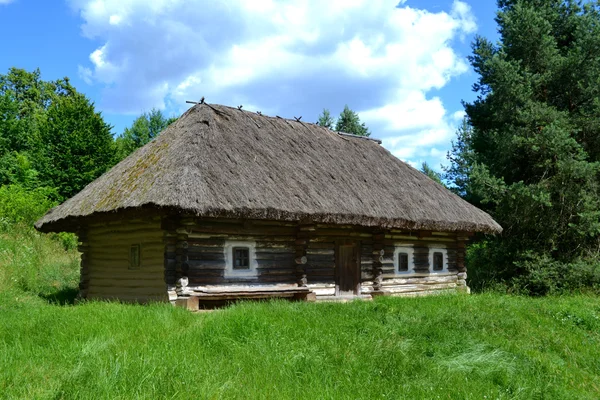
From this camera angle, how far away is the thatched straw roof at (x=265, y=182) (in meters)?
11.1

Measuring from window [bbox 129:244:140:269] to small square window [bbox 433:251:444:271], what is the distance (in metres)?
8.64

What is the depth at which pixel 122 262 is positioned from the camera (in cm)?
1340

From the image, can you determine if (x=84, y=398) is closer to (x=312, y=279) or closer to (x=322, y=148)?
(x=312, y=279)

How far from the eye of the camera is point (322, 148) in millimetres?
16266

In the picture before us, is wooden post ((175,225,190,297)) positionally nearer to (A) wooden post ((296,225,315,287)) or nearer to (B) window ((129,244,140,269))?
(B) window ((129,244,140,269))

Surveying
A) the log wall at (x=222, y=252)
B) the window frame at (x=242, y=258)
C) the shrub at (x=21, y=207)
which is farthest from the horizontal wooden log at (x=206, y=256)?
the shrub at (x=21, y=207)

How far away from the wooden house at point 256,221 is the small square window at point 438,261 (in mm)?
47

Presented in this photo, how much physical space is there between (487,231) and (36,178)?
61.7ft

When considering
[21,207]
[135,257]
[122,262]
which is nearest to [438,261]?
[135,257]

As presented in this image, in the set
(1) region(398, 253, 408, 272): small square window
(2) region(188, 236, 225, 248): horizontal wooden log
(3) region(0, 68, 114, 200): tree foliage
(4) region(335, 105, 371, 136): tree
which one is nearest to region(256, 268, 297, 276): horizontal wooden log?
(2) region(188, 236, 225, 248): horizontal wooden log

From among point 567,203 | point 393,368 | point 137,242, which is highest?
point 567,203

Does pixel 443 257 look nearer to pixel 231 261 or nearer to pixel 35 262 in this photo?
pixel 231 261

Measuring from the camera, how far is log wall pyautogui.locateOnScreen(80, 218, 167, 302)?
39.6 ft

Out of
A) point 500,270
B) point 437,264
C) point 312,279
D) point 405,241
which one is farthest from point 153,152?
point 500,270
